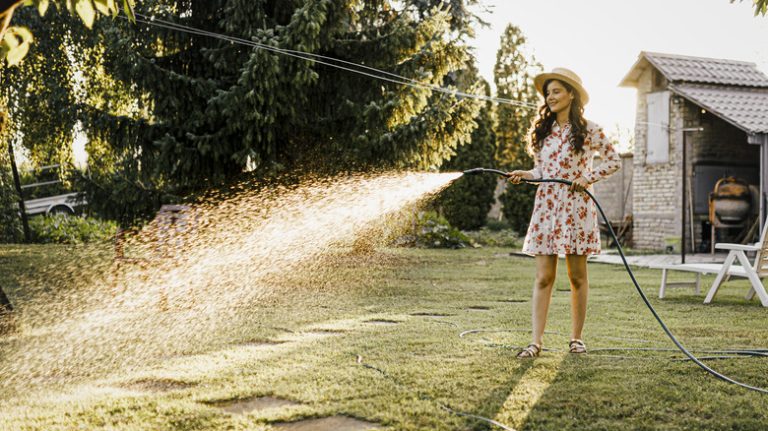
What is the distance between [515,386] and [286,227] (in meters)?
6.50

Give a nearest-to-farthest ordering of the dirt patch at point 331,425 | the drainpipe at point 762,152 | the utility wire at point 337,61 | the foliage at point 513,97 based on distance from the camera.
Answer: the dirt patch at point 331,425 < the utility wire at point 337,61 < the drainpipe at point 762,152 < the foliage at point 513,97

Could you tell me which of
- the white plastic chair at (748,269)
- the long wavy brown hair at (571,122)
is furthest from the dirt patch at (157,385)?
the white plastic chair at (748,269)

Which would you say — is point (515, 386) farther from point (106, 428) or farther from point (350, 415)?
point (106, 428)

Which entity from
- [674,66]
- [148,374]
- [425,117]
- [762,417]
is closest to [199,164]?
[425,117]

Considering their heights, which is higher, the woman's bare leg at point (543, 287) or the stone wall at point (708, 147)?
the stone wall at point (708, 147)

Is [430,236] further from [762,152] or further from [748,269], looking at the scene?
[748,269]

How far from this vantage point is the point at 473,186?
23297mm

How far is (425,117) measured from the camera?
9.97 metres

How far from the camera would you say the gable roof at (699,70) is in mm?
16609

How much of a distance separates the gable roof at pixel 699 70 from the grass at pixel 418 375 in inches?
420

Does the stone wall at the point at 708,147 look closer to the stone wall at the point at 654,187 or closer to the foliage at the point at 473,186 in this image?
the stone wall at the point at 654,187

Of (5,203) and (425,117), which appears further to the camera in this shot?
(5,203)

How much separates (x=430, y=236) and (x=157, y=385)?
13.5 metres

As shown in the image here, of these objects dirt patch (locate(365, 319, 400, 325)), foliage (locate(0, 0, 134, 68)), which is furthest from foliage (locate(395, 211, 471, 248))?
foliage (locate(0, 0, 134, 68))
